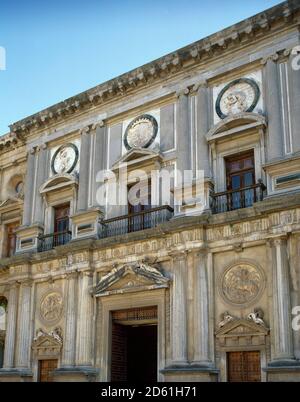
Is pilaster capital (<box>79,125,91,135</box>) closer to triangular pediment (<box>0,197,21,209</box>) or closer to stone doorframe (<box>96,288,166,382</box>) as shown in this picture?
triangular pediment (<box>0,197,21,209</box>)

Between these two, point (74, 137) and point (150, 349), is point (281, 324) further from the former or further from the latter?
point (74, 137)

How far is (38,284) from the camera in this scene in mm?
20672

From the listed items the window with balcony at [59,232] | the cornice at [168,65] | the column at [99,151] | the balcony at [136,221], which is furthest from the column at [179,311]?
the cornice at [168,65]

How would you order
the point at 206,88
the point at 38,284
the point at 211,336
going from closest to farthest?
→ the point at 211,336, the point at 206,88, the point at 38,284

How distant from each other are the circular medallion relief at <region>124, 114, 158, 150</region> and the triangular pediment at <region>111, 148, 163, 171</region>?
385 millimetres

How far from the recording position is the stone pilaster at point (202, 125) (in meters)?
17.8

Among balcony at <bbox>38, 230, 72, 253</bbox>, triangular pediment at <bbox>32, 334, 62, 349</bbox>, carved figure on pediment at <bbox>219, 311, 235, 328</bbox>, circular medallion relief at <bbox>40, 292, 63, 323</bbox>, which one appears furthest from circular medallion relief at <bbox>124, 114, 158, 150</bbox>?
triangular pediment at <bbox>32, 334, 62, 349</bbox>

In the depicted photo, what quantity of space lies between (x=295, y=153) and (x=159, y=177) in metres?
4.71

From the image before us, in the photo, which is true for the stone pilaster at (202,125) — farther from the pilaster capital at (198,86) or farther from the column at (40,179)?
the column at (40,179)

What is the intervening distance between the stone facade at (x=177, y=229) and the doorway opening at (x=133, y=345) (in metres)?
0.25
